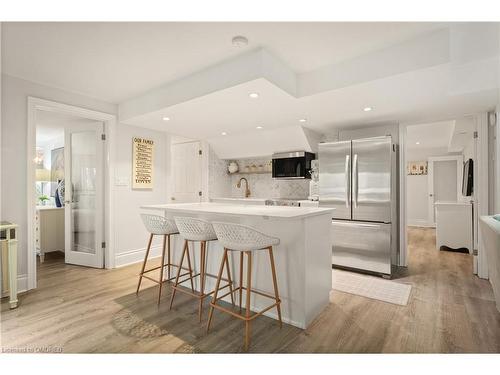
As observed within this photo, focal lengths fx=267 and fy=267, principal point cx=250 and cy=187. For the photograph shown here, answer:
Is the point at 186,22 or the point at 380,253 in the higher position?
the point at 186,22

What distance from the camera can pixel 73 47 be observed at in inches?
89.0

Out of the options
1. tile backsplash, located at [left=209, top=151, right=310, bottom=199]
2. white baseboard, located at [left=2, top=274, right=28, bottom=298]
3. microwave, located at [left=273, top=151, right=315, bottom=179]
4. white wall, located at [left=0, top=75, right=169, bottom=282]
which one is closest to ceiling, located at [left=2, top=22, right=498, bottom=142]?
white wall, located at [left=0, top=75, right=169, bottom=282]

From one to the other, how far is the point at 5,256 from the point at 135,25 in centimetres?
251

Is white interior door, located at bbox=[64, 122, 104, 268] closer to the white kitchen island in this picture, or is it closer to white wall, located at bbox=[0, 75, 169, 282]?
white wall, located at bbox=[0, 75, 169, 282]

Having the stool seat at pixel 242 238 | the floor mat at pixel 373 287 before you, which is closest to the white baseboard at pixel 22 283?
the stool seat at pixel 242 238

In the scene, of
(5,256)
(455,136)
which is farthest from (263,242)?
(455,136)

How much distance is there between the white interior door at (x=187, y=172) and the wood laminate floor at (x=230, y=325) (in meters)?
2.44


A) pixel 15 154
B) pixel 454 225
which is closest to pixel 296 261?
pixel 15 154

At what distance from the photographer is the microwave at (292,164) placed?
14.8ft

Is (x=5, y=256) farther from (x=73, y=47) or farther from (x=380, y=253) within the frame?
(x=380, y=253)

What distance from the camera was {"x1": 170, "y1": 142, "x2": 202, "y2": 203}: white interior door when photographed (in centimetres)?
529

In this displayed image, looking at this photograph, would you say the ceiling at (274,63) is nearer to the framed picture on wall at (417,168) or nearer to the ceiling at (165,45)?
the ceiling at (165,45)

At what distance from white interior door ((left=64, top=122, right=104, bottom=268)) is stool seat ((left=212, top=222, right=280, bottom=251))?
259 centimetres

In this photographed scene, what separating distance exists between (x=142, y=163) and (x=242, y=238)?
111 inches
